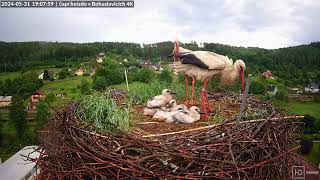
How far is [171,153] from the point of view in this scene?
307 cm

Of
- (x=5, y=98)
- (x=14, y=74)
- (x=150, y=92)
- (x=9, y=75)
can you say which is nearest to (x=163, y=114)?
(x=150, y=92)

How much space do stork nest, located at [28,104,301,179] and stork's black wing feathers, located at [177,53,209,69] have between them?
119 cm

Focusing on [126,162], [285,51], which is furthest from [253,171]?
[285,51]

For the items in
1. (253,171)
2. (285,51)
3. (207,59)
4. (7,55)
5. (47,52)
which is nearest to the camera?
(253,171)

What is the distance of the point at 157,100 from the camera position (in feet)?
16.1

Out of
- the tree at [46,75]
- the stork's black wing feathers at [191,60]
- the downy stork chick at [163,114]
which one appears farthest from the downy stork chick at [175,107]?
the tree at [46,75]

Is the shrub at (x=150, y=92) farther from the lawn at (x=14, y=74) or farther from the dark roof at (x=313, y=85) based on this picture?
the dark roof at (x=313, y=85)

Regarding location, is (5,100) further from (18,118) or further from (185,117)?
(185,117)

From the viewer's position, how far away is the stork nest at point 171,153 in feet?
10.1

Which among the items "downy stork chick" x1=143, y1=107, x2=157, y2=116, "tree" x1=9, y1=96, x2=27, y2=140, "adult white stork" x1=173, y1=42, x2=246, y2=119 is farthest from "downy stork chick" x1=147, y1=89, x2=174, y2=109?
"tree" x1=9, y1=96, x2=27, y2=140

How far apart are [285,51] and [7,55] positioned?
78.3ft

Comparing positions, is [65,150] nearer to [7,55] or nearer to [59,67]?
[59,67]

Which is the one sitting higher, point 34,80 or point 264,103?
point 264,103

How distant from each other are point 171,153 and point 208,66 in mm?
1915
